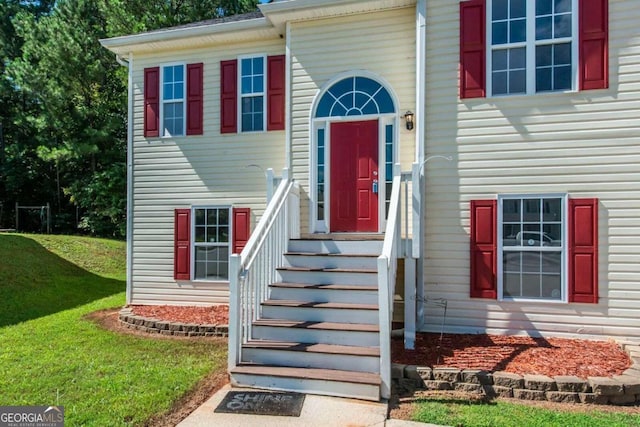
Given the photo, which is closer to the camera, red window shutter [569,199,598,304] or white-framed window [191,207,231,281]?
red window shutter [569,199,598,304]

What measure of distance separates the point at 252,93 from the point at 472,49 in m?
3.84

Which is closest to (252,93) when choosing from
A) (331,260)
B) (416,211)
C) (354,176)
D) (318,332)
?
(354,176)

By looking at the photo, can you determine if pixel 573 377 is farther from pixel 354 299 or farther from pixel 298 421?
pixel 298 421

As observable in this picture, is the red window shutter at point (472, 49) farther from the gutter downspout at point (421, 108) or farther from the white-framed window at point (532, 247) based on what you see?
the white-framed window at point (532, 247)

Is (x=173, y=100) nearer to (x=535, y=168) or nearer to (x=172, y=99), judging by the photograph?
(x=172, y=99)

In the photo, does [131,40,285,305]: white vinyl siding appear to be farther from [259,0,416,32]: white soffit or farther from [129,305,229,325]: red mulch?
[259,0,416,32]: white soffit

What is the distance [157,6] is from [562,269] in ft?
57.9

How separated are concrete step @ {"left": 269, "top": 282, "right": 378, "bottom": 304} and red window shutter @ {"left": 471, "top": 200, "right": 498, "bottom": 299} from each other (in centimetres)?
180

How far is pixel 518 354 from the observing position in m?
4.93

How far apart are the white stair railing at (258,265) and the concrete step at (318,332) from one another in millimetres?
191

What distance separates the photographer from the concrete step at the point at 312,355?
418 centimetres

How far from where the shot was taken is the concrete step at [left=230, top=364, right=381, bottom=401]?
12.9ft
